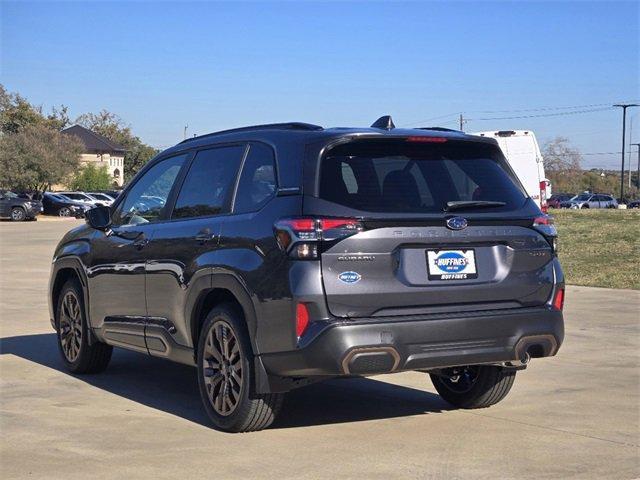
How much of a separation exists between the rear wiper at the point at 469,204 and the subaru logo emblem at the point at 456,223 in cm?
10

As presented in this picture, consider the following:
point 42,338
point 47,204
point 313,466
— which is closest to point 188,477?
point 313,466

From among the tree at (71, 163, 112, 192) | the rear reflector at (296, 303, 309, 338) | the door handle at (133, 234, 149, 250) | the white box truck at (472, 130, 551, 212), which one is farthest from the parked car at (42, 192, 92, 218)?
the rear reflector at (296, 303, 309, 338)

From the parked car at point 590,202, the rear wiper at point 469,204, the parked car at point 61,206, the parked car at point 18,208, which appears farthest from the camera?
the parked car at point 590,202

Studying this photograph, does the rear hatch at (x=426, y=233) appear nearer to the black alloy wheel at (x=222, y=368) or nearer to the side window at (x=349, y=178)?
the side window at (x=349, y=178)

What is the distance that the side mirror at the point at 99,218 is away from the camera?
27.3ft

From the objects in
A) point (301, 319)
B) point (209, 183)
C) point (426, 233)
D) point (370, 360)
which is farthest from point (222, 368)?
point (426, 233)

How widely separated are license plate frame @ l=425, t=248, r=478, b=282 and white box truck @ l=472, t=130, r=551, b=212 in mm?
24030

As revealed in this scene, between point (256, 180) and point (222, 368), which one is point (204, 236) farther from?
point (222, 368)

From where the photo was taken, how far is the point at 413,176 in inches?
252

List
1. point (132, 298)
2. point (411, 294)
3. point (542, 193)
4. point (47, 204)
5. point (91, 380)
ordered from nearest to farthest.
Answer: point (411, 294), point (132, 298), point (91, 380), point (542, 193), point (47, 204)

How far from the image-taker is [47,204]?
60.6 metres

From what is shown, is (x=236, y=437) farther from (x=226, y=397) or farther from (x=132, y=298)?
(x=132, y=298)

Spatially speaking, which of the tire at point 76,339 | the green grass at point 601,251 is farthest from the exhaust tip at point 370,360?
the green grass at point 601,251

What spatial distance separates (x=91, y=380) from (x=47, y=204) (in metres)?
53.8
